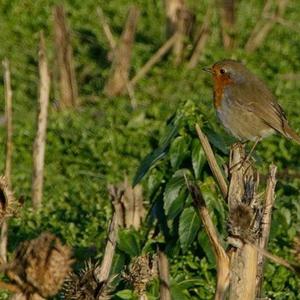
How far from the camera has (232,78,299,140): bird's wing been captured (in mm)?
6664

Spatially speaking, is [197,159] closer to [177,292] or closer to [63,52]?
[177,292]

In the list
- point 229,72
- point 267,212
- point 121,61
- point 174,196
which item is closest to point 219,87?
point 229,72

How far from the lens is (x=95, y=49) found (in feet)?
38.4

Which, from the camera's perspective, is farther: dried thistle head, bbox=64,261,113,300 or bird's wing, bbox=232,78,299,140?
bird's wing, bbox=232,78,299,140

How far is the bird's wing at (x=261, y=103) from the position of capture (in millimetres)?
6664

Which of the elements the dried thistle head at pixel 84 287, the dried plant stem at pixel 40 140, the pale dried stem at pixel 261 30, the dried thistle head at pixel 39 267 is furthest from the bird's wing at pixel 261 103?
the pale dried stem at pixel 261 30

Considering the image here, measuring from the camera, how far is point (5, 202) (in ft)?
12.1

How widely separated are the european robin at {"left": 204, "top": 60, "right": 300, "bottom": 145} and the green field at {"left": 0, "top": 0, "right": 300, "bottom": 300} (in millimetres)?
160

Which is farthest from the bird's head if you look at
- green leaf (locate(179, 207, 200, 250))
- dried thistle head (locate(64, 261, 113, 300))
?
dried thistle head (locate(64, 261, 113, 300))

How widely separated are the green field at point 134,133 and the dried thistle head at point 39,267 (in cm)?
187

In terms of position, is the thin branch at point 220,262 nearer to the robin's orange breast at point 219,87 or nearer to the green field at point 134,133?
the green field at point 134,133

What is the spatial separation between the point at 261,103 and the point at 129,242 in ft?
3.93

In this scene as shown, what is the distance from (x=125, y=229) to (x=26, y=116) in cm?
402

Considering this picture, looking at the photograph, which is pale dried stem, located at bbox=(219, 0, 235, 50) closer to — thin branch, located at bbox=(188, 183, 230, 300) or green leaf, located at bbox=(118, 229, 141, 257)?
green leaf, located at bbox=(118, 229, 141, 257)
